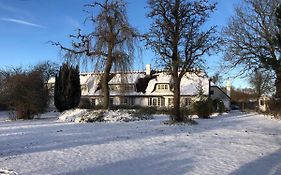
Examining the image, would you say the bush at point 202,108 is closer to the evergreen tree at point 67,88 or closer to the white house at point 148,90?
the evergreen tree at point 67,88

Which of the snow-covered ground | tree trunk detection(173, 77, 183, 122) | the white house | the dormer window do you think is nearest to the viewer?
the snow-covered ground

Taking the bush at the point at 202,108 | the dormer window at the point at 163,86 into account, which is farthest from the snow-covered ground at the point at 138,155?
the dormer window at the point at 163,86

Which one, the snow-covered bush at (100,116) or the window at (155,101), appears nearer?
the snow-covered bush at (100,116)

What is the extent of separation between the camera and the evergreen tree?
36.2m

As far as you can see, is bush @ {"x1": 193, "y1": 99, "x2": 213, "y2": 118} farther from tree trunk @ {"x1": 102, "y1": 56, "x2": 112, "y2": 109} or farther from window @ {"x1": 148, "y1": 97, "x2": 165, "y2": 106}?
window @ {"x1": 148, "y1": 97, "x2": 165, "y2": 106}

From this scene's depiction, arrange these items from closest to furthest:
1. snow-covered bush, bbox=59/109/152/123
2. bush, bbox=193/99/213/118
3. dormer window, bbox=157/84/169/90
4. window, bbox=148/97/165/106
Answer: snow-covered bush, bbox=59/109/152/123
bush, bbox=193/99/213/118
dormer window, bbox=157/84/169/90
window, bbox=148/97/165/106

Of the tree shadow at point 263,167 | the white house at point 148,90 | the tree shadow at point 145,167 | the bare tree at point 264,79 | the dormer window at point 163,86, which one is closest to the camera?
the tree shadow at point 145,167

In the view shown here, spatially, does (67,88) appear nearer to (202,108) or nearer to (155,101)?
(202,108)

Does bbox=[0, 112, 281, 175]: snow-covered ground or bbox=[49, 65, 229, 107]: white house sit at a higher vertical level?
bbox=[49, 65, 229, 107]: white house

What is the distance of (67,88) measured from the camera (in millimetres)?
36125

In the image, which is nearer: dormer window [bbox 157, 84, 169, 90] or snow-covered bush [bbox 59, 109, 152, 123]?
snow-covered bush [bbox 59, 109, 152, 123]

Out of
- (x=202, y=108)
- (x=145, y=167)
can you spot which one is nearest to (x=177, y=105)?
(x=202, y=108)

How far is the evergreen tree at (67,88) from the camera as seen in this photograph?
36.2 meters

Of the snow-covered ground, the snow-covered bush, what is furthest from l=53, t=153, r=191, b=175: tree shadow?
the snow-covered bush
